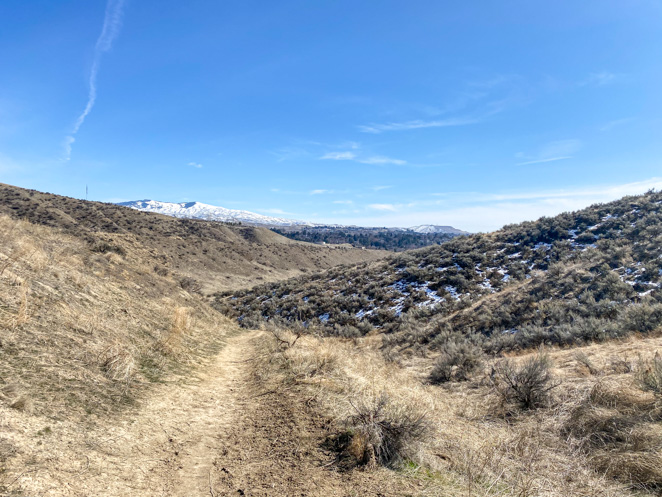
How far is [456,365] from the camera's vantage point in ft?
32.7

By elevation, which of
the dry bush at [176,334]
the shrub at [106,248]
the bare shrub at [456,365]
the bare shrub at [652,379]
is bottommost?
the bare shrub at [456,365]

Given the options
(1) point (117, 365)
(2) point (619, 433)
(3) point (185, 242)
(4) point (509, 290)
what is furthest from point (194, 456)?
(3) point (185, 242)

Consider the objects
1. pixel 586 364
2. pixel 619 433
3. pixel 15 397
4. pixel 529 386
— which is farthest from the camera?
pixel 586 364

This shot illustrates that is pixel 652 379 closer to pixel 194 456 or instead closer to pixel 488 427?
pixel 488 427

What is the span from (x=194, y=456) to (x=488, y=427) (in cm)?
506

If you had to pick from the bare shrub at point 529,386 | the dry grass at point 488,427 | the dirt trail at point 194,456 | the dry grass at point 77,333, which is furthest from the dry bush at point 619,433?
the dry grass at point 77,333

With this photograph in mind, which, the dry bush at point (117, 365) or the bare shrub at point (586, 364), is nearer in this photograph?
the dry bush at point (117, 365)

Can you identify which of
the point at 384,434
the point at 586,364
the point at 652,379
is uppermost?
the point at 652,379

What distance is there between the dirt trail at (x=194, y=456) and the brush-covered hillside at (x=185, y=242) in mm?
37509

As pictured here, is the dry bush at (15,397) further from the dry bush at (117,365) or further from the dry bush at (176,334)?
the dry bush at (176,334)

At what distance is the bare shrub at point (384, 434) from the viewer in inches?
165

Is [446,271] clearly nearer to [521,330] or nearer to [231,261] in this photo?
[521,330]

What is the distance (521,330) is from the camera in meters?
12.6

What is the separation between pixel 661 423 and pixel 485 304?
12600 mm
